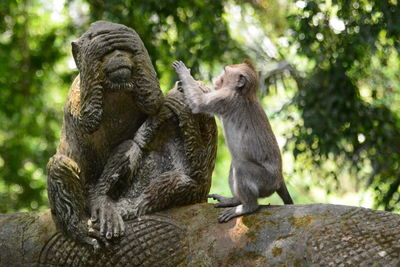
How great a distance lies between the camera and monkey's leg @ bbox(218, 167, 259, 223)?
474 cm

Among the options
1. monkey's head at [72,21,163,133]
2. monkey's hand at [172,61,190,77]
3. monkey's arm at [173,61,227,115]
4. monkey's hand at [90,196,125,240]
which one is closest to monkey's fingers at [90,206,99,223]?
monkey's hand at [90,196,125,240]

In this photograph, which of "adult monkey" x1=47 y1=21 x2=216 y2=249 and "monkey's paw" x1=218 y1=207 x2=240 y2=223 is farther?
"adult monkey" x1=47 y1=21 x2=216 y2=249

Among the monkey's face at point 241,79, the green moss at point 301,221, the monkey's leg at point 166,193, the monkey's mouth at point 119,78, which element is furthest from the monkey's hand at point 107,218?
the monkey's face at point 241,79

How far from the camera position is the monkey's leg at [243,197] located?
187 inches

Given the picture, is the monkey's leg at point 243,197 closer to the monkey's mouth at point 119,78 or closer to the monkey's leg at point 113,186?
the monkey's leg at point 113,186

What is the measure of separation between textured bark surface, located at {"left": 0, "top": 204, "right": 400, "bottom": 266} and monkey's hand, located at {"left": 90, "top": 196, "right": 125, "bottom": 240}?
90 mm

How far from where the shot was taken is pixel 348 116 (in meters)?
7.84

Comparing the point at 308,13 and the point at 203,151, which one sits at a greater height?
the point at 308,13

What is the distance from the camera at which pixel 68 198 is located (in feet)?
16.0

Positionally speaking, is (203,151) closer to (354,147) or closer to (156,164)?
(156,164)

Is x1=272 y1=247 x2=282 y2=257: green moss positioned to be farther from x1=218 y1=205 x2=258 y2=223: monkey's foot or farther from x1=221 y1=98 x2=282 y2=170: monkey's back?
x1=221 y1=98 x2=282 y2=170: monkey's back

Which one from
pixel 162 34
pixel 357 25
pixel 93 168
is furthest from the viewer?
pixel 162 34

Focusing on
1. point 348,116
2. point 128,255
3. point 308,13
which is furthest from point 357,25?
point 128,255

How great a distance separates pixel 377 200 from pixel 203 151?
11.0 feet
